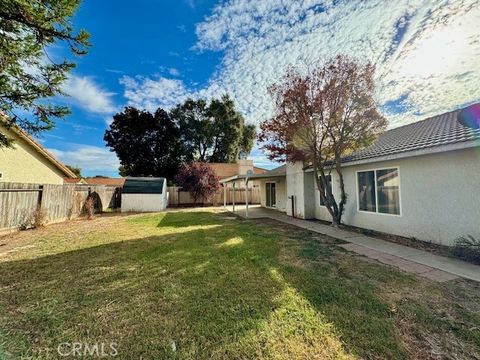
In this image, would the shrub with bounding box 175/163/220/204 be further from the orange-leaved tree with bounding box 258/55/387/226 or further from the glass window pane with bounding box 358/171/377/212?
the glass window pane with bounding box 358/171/377/212

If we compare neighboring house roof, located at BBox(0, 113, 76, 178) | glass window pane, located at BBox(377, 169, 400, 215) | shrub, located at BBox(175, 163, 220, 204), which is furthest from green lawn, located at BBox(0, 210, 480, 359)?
shrub, located at BBox(175, 163, 220, 204)

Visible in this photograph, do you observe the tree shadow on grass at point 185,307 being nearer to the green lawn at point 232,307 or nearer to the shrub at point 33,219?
the green lawn at point 232,307

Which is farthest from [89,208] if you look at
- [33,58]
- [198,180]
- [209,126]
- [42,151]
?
[209,126]

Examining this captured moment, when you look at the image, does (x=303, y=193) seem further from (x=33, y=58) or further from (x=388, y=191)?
(x=33, y=58)

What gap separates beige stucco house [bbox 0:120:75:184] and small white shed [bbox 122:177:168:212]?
14.6ft

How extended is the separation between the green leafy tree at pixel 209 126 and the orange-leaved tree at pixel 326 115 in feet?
75.1

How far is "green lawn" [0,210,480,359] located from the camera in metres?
2.39

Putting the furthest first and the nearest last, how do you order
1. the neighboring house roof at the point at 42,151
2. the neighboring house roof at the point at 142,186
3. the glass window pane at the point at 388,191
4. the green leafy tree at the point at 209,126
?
1. the green leafy tree at the point at 209,126
2. the neighboring house roof at the point at 142,186
3. the neighboring house roof at the point at 42,151
4. the glass window pane at the point at 388,191

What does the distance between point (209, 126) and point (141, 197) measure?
17.5 metres

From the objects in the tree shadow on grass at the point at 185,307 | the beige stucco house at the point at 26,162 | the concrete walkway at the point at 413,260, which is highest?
the beige stucco house at the point at 26,162

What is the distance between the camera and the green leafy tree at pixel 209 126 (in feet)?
103

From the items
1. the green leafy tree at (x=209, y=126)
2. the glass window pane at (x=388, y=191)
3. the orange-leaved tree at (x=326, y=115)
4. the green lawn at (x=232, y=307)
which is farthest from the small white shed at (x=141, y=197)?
the green leafy tree at (x=209, y=126)

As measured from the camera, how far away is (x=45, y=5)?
17.0 ft

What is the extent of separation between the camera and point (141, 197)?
16.8 meters
